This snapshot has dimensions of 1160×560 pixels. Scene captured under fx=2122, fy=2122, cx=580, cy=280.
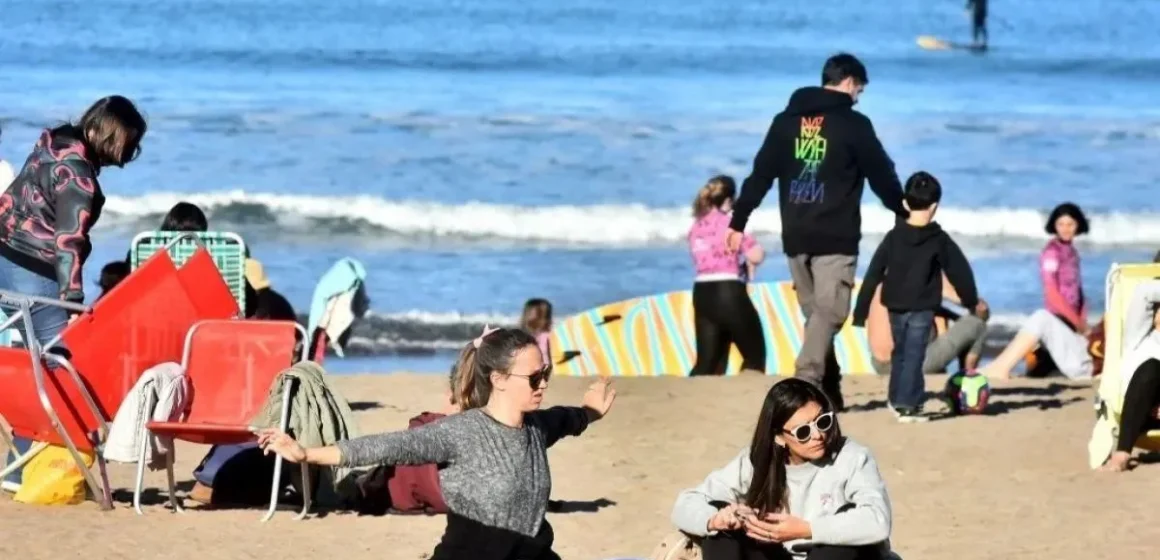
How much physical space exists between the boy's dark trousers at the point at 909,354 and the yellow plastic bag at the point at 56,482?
353 centimetres

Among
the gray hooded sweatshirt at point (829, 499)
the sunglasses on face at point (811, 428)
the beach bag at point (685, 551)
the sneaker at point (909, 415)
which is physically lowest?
the beach bag at point (685, 551)

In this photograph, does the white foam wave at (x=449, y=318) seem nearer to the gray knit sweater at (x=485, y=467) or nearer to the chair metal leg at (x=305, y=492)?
the chair metal leg at (x=305, y=492)

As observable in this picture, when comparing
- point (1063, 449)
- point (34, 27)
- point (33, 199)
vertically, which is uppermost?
point (34, 27)

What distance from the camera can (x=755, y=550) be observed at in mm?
4789

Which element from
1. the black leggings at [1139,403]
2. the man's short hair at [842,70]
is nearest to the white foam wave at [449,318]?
the man's short hair at [842,70]

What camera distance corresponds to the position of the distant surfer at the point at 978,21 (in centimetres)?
3986

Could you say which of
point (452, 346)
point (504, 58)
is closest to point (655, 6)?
point (504, 58)

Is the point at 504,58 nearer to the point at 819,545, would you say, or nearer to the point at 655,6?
the point at 655,6

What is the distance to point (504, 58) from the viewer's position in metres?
34.5

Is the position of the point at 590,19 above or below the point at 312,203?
above

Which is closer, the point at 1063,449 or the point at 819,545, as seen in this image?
the point at 819,545

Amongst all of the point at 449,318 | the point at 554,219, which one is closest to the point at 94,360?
the point at 449,318

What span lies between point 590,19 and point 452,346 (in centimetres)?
2438

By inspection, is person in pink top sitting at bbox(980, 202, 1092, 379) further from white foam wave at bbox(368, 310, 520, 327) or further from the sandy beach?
white foam wave at bbox(368, 310, 520, 327)
